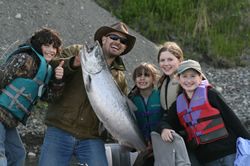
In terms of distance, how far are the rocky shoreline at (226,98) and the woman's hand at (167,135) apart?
4.87 m

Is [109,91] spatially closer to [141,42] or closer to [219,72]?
[141,42]

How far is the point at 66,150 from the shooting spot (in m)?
5.55

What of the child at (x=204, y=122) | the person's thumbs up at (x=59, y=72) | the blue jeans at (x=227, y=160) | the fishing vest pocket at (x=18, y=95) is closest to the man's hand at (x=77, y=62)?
the person's thumbs up at (x=59, y=72)

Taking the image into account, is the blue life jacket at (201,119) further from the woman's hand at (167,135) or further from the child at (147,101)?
the child at (147,101)

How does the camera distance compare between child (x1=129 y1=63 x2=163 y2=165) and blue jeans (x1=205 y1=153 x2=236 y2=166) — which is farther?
child (x1=129 y1=63 x2=163 y2=165)

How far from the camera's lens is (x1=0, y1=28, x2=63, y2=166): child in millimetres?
5434

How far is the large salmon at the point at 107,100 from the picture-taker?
529 centimetres

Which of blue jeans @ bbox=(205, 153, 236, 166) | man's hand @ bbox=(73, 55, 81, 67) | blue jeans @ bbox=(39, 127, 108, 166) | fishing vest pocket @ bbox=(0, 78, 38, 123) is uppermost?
man's hand @ bbox=(73, 55, 81, 67)

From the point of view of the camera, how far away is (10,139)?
575 cm

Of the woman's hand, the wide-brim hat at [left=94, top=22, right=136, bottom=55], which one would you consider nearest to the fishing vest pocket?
the wide-brim hat at [left=94, top=22, right=136, bottom=55]

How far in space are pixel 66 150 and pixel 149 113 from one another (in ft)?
3.10

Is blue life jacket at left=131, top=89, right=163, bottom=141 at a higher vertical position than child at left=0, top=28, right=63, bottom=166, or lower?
lower

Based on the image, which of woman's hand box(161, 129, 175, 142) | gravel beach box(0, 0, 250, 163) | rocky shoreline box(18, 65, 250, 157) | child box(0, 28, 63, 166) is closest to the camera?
woman's hand box(161, 129, 175, 142)

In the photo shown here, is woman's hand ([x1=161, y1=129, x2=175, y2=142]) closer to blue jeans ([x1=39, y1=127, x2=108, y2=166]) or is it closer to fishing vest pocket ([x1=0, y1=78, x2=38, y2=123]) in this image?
blue jeans ([x1=39, y1=127, x2=108, y2=166])
